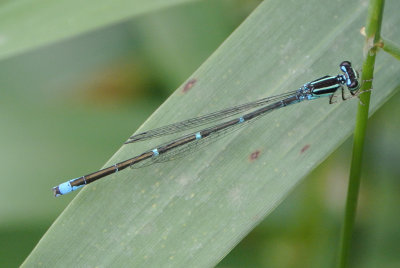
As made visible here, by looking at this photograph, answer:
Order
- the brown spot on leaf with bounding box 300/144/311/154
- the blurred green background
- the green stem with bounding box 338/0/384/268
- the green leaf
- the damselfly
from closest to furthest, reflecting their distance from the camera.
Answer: the green stem with bounding box 338/0/384/268
the brown spot on leaf with bounding box 300/144/311/154
the damselfly
the green leaf
the blurred green background

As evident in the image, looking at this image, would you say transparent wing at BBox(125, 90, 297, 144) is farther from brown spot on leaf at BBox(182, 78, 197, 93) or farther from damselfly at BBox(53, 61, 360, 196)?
brown spot on leaf at BBox(182, 78, 197, 93)

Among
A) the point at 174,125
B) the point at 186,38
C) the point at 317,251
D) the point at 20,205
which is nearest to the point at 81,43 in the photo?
the point at 186,38

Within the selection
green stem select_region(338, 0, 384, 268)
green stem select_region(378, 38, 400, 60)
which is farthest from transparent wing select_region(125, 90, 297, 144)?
green stem select_region(378, 38, 400, 60)

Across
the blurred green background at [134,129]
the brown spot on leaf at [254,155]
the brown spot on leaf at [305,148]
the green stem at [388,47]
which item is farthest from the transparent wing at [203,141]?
the blurred green background at [134,129]

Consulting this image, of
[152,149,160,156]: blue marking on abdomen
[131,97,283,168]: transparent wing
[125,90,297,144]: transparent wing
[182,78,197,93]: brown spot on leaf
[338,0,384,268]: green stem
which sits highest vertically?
[182,78,197,93]: brown spot on leaf

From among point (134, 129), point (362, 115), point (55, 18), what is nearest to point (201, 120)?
point (362, 115)

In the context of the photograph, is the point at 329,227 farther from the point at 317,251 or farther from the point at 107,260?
the point at 107,260

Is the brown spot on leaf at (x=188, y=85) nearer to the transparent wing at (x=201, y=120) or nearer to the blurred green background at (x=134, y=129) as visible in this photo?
the transparent wing at (x=201, y=120)
